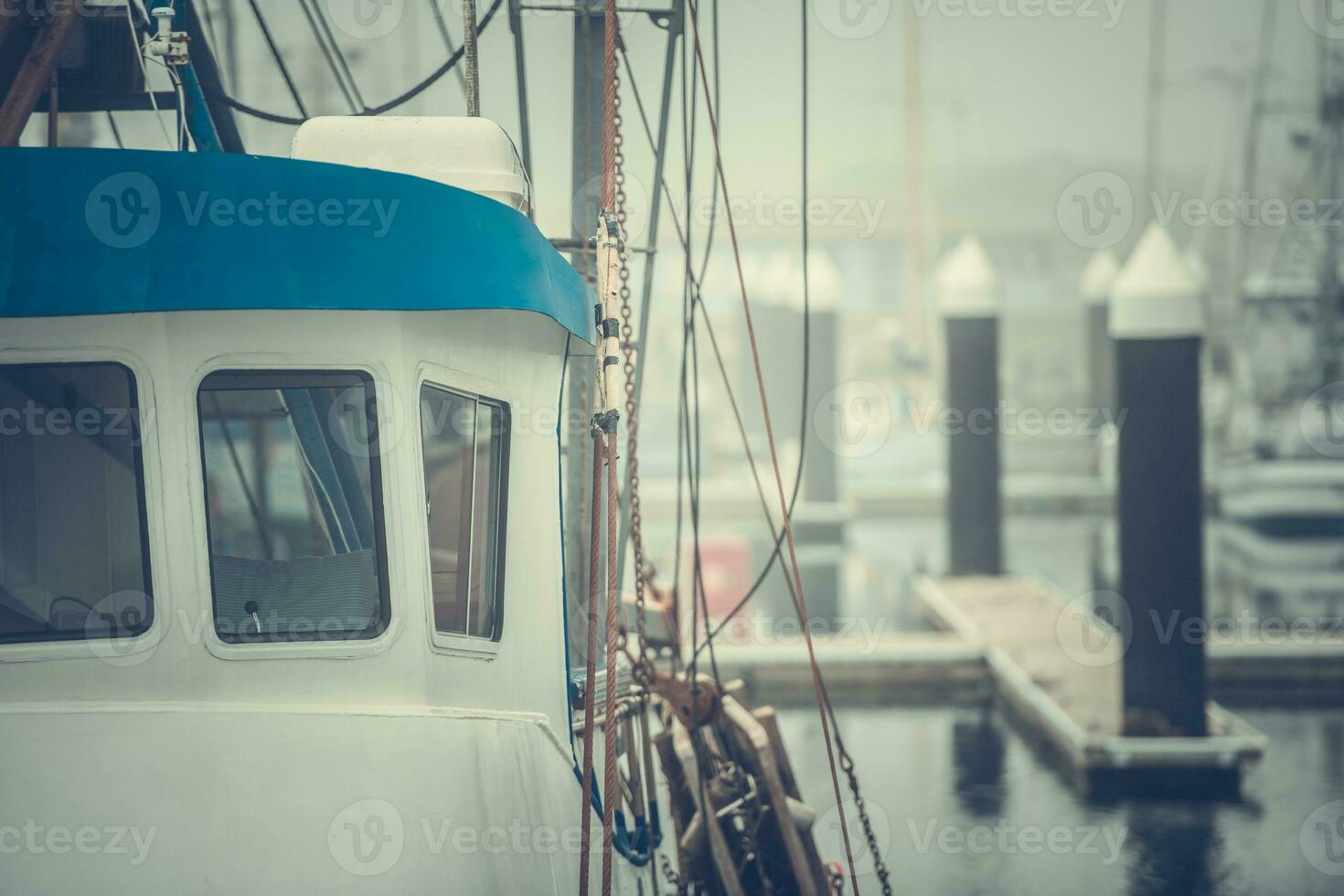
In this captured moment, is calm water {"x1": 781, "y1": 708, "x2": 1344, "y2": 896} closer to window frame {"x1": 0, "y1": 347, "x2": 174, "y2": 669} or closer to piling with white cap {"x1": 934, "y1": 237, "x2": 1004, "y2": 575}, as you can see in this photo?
piling with white cap {"x1": 934, "y1": 237, "x2": 1004, "y2": 575}

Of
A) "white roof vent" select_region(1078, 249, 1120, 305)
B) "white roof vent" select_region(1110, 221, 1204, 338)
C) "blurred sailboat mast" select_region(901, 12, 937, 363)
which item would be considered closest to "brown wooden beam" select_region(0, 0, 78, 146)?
"white roof vent" select_region(1110, 221, 1204, 338)

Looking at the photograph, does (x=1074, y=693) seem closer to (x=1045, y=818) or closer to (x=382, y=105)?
(x=1045, y=818)

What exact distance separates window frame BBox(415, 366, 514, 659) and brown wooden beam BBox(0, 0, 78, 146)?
7.40 ft

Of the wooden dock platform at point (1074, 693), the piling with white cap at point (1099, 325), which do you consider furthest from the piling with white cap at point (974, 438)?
the piling with white cap at point (1099, 325)

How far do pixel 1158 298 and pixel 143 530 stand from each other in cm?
850

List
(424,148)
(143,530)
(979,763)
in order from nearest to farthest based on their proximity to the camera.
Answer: (143,530) → (424,148) → (979,763)

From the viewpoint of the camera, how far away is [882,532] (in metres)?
27.8

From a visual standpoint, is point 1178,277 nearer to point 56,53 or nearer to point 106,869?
point 56,53

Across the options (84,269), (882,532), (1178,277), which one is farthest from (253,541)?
(882,532)

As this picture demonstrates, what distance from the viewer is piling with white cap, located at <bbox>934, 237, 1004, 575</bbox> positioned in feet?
57.5

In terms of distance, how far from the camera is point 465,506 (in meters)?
4.31

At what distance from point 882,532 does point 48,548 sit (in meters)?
24.8

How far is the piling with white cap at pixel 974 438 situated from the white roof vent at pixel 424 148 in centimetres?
1334

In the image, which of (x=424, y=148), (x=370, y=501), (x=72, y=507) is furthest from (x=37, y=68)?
(x=370, y=501)
